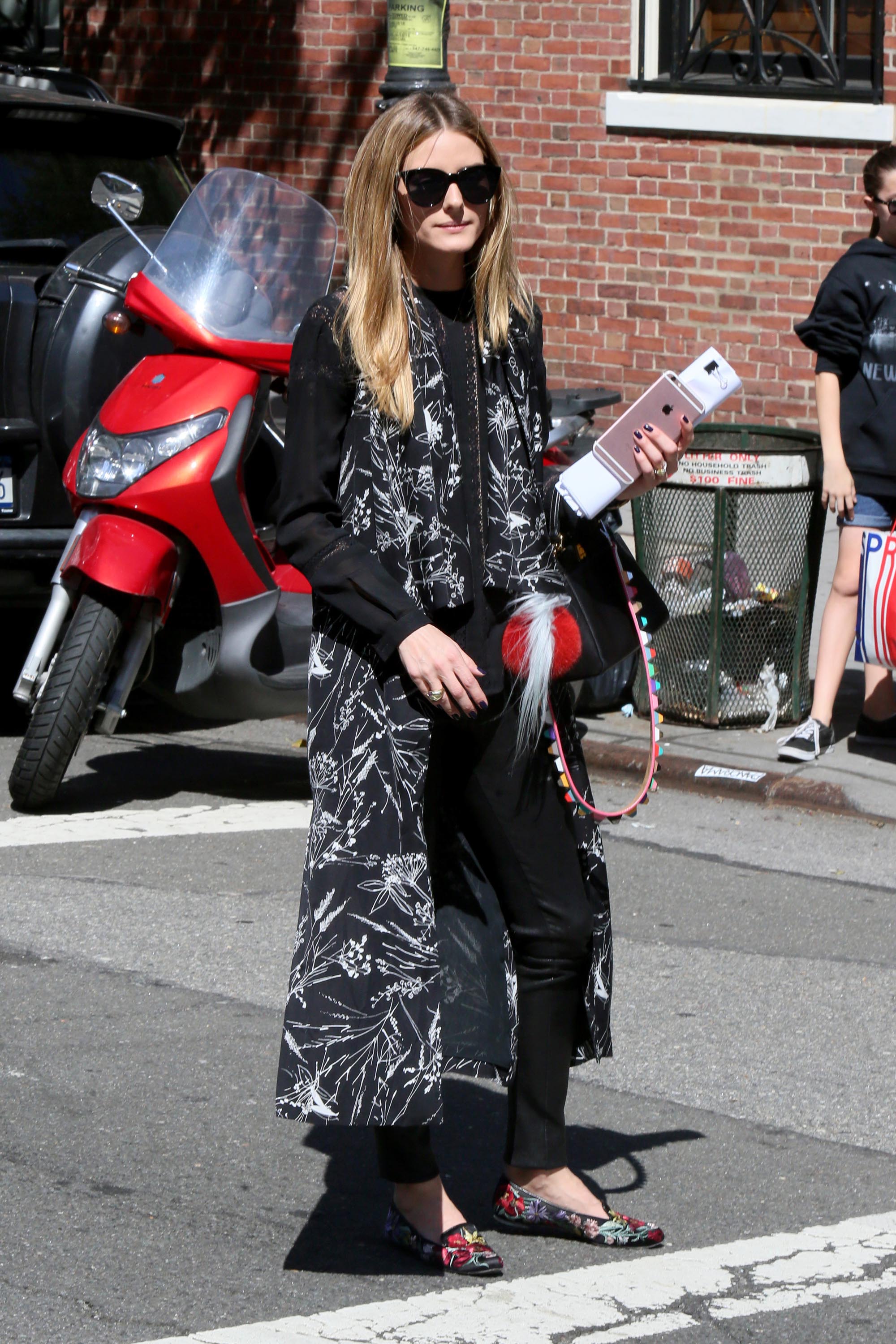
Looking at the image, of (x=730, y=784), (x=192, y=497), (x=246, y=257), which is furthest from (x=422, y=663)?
(x=730, y=784)

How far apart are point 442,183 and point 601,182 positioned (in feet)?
31.7

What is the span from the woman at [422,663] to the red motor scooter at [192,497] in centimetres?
286

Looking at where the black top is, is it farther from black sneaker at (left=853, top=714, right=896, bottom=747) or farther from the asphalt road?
black sneaker at (left=853, top=714, right=896, bottom=747)

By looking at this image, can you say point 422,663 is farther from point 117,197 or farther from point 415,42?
point 415,42

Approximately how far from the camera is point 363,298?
10.4 feet

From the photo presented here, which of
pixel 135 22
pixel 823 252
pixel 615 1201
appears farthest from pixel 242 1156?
pixel 135 22

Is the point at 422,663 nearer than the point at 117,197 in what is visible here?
Yes

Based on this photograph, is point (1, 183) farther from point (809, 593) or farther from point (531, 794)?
point (531, 794)

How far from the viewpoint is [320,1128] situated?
4.09m

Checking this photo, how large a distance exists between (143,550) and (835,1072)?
2.81 m

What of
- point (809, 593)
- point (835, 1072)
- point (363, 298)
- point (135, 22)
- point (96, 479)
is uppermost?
point (135, 22)

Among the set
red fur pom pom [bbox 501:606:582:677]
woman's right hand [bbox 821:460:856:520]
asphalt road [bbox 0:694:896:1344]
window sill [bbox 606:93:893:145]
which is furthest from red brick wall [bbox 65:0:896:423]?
red fur pom pom [bbox 501:606:582:677]

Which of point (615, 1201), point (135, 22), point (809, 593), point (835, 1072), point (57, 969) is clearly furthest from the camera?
point (135, 22)

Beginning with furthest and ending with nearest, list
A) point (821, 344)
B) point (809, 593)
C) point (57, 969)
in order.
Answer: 1. point (809, 593)
2. point (821, 344)
3. point (57, 969)
